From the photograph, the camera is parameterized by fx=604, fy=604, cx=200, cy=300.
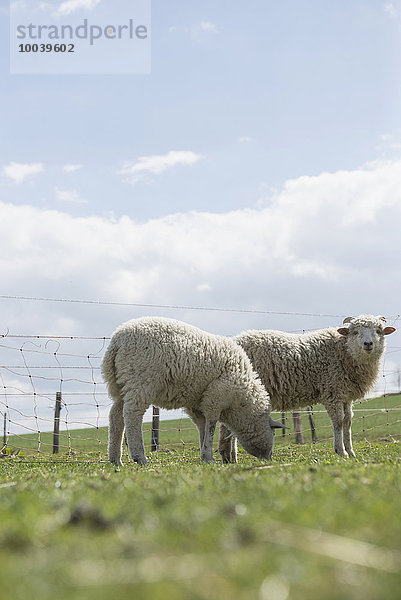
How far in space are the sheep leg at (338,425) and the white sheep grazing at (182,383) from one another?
1764 mm

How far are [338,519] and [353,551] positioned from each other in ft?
1.58

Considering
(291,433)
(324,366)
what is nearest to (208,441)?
(324,366)

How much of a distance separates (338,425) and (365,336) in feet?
6.44

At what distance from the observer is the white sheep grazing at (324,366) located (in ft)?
41.2

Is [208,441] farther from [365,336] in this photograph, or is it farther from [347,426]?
[365,336]

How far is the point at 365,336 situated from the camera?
12828 millimetres

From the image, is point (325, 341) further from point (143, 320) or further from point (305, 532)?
point (305, 532)

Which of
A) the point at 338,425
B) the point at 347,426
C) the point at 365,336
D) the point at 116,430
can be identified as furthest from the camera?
the point at 347,426

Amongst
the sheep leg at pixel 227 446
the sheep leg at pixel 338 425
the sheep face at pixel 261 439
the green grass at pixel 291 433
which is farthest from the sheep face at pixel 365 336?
the green grass at pixel 291 433

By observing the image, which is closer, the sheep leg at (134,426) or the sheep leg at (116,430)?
the sheep leg at (134,426)

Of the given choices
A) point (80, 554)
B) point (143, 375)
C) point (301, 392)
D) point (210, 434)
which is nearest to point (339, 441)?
point (301, 392)

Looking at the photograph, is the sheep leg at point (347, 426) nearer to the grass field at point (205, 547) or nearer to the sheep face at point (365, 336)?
the sheep face at point (365, 336)

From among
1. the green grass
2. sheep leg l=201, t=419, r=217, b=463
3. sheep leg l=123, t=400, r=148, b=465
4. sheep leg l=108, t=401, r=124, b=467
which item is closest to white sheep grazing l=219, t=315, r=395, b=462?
sheep leg l=201, t=419, r=217, b=463

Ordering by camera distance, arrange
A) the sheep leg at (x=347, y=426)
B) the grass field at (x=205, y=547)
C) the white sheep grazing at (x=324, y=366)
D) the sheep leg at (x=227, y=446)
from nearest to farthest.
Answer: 1. the grass field at (x=205, y=547)
2. the sheep leg at (x=227, y=446)
3. the white sheep grazing at (x=324, y=366)
4. the sheep leg at (x=347, y=426)
